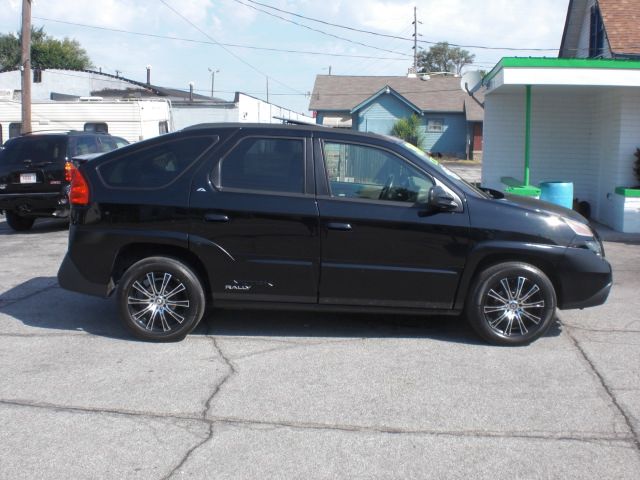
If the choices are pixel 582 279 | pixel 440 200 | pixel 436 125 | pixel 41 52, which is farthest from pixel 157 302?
pixel 41 52

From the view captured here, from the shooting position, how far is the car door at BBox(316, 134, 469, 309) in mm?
6316

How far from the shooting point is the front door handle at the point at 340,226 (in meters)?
6.32

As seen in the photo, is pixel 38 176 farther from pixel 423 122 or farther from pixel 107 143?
pixel 423 122

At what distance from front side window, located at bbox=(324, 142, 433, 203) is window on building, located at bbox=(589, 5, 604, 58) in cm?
1429

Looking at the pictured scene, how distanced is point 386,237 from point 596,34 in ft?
51.8

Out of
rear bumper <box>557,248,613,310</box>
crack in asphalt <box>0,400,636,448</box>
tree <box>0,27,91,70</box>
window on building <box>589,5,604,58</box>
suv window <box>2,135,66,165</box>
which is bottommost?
crack in asphalt <box>0,400,636,448</box>

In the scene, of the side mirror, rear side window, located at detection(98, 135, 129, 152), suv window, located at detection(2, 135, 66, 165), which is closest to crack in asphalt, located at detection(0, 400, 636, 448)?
the side mirror

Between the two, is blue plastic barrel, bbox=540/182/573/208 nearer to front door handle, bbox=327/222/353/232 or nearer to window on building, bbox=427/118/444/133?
front door handle, bbox=327/222/353/232

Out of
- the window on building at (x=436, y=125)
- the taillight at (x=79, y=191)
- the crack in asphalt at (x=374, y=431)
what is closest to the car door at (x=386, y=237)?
the crack in asphalt at (x=374, y=431)

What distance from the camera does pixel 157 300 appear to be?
21.4 feet

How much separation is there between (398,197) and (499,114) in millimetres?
11317

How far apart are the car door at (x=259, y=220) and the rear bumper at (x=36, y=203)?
25.0 ft

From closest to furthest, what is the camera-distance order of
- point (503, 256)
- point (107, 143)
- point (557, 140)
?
point (503, 256), point (107, 143), point (557, 140)

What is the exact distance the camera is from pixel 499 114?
1694 cm
